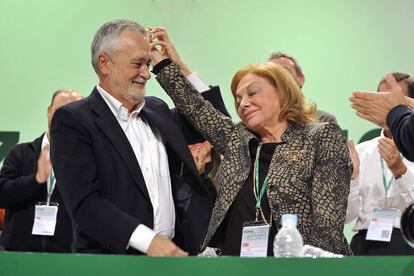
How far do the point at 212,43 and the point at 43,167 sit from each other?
1.86m

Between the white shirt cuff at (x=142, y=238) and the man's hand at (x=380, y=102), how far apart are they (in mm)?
862

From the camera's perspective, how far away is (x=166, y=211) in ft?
10.6

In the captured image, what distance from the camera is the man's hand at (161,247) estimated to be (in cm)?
290

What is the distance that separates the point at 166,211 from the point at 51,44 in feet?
10.9

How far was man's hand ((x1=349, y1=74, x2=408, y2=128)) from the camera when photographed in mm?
2879

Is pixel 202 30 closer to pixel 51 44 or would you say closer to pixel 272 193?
pixel 51 44

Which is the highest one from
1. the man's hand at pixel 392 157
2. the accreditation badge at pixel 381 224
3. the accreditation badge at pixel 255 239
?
the man's hand at pixel 392 157

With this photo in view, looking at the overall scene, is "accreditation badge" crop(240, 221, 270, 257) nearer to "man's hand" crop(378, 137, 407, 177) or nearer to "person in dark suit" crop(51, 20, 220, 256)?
"person in dark suit" crop(51, 20, 220, 256)

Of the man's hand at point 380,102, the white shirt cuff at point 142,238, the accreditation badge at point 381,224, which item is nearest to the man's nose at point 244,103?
the man's hand at point 380,102

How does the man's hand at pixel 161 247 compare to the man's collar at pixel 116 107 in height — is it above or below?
below

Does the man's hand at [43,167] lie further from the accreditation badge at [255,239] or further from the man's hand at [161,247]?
the man's hand at [161,247]

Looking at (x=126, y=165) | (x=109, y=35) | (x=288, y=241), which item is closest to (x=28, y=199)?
(x=109, y=35)

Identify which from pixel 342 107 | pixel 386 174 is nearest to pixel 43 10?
pixel 342 107

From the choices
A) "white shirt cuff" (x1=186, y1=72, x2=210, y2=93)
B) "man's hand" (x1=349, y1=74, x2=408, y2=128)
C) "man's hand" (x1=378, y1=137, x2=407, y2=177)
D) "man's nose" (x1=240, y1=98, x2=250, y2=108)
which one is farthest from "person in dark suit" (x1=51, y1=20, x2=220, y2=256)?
"man's hand" (x1=378, y1=137, x2=407, y2=177)
